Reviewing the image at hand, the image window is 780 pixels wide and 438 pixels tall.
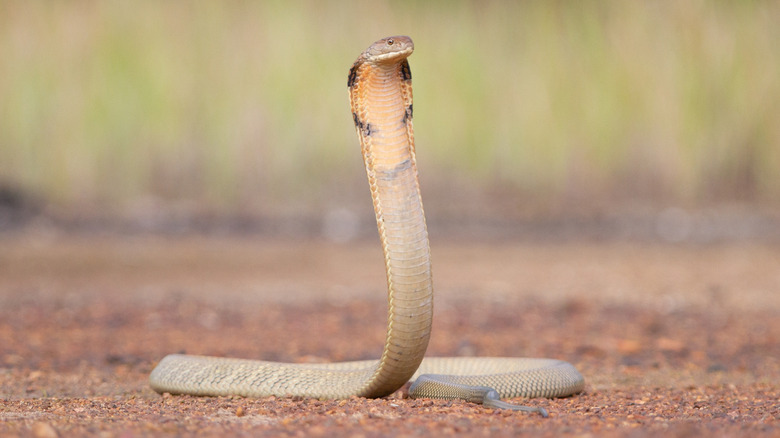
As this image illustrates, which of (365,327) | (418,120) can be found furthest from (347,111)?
(365,327)

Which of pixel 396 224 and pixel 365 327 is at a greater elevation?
pixel 396 224

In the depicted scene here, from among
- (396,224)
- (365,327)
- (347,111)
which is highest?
(347,111)

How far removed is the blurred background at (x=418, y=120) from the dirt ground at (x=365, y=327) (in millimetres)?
1065

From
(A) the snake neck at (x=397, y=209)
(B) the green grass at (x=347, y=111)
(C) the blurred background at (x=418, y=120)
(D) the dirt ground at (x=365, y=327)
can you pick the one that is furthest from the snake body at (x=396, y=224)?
(B) the green grass at (x=347, y=111)

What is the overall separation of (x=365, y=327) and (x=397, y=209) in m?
Answer: 3.55

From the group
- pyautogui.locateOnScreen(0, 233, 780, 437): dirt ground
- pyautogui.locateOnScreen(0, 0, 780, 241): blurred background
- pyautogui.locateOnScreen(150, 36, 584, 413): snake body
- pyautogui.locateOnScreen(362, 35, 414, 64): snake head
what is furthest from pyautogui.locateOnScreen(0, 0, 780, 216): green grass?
pyautogui.locateOnScreen(362, 35, 414, 64): snake head

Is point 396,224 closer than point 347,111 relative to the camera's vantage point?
Yes

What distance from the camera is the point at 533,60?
42.2ft

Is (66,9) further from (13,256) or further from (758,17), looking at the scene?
(758,17)

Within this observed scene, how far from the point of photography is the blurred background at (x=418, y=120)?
40.8 feet

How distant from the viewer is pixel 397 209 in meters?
4.02

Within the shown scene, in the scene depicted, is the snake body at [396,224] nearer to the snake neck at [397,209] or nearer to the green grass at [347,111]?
the snake neck at [397,209]

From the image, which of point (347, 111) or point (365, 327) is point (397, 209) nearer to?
point (365, 327)

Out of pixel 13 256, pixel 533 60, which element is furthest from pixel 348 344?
pixel 533 60
